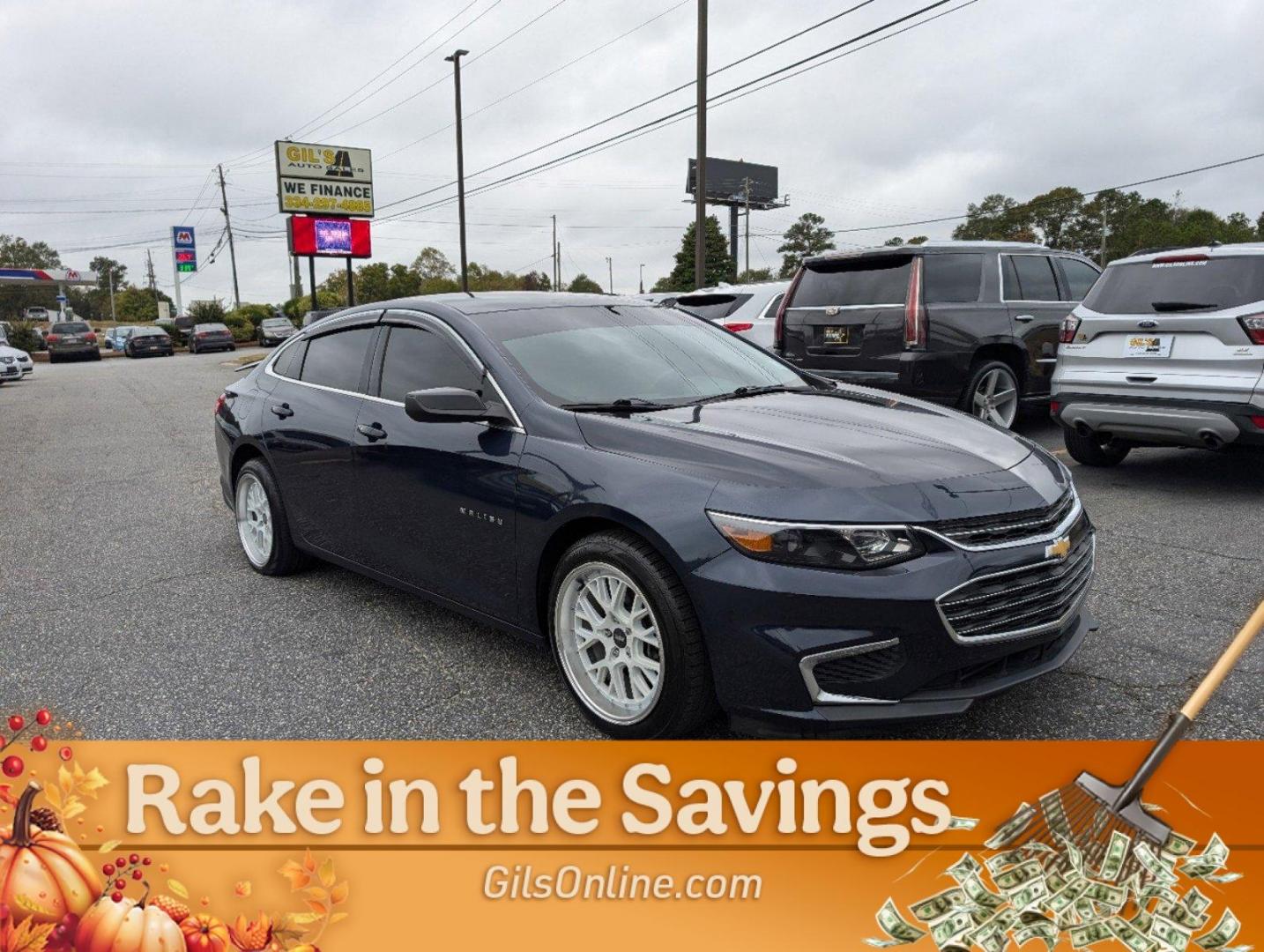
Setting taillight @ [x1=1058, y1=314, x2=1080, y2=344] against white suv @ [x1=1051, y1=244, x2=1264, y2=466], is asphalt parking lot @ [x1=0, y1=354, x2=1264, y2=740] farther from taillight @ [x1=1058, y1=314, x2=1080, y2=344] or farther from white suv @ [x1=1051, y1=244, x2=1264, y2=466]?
taillight @ [x1=1058, y1=314, x2=1080, y2=344]

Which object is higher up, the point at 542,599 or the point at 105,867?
the point at 542,599

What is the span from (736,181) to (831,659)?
8903cm

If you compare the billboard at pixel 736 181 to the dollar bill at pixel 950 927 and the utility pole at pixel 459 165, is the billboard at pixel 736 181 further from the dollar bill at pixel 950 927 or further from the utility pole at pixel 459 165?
the dollar bill at pixel 950 927

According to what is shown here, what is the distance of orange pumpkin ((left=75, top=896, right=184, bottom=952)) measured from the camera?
7.07ft

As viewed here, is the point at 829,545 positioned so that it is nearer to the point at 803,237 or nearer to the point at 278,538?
the point at 278,538

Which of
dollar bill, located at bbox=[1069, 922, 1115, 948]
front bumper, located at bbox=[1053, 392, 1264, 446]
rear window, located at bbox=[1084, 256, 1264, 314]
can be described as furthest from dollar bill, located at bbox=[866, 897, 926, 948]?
rear window, located at bbox=[1084, 256, 1264, 314]

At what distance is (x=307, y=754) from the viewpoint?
10.2ft

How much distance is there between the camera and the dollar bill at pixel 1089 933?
214cm

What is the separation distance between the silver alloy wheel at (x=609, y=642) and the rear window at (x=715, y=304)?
7426 mm

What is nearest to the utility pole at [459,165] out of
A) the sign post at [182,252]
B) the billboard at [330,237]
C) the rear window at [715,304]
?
the billboard at [330,237]

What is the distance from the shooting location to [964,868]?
92.9 inches

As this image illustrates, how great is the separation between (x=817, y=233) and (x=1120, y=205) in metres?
26.0

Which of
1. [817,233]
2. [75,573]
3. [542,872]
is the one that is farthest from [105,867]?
[817,233]

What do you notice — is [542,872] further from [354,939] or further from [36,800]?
[36,800]
